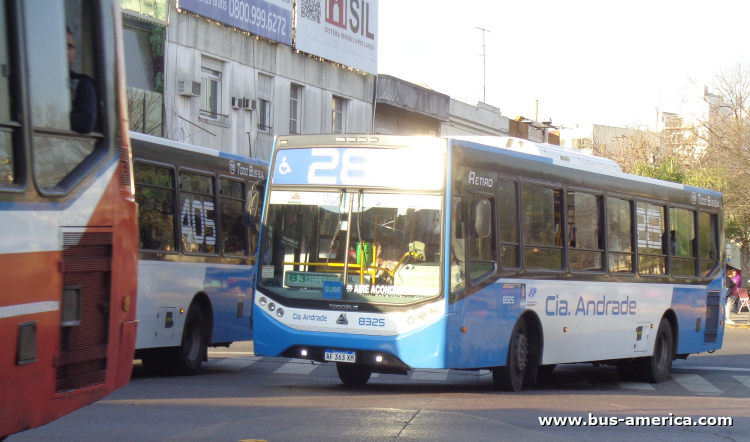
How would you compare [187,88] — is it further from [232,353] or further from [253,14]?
[232,353]

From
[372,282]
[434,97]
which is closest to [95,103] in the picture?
[372,282]

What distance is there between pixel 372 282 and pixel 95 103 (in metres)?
5.88

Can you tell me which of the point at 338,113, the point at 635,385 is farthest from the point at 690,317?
the point at 338,113

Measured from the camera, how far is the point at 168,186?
13383 millimetres

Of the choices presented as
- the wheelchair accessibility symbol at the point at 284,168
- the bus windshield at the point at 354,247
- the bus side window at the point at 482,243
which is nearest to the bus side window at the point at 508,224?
the bus side window at the point at 482,243

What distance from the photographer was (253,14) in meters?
29.2

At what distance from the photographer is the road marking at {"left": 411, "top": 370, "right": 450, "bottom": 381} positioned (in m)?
14.9

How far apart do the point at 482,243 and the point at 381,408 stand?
2.68 meters

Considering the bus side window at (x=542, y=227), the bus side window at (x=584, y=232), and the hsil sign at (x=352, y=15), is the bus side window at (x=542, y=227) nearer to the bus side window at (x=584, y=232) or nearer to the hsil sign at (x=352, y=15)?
the bus side window at (x=584, y=232)

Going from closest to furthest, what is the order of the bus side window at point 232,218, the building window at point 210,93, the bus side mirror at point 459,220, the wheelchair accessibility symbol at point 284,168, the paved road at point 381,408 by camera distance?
the paved road at point 381,408 → the bus side mirror at point 459,220 → the wheelchair accessibility symbol at point 284,168 → the bus side window at point 232,218 → the building window at point 210,93

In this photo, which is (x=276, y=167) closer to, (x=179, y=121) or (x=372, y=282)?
(x=372, y=282)

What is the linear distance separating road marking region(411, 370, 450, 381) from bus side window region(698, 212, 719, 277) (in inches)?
200

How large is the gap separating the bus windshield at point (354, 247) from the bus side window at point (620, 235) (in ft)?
14.6

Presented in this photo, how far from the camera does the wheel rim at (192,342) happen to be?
14.1 m
